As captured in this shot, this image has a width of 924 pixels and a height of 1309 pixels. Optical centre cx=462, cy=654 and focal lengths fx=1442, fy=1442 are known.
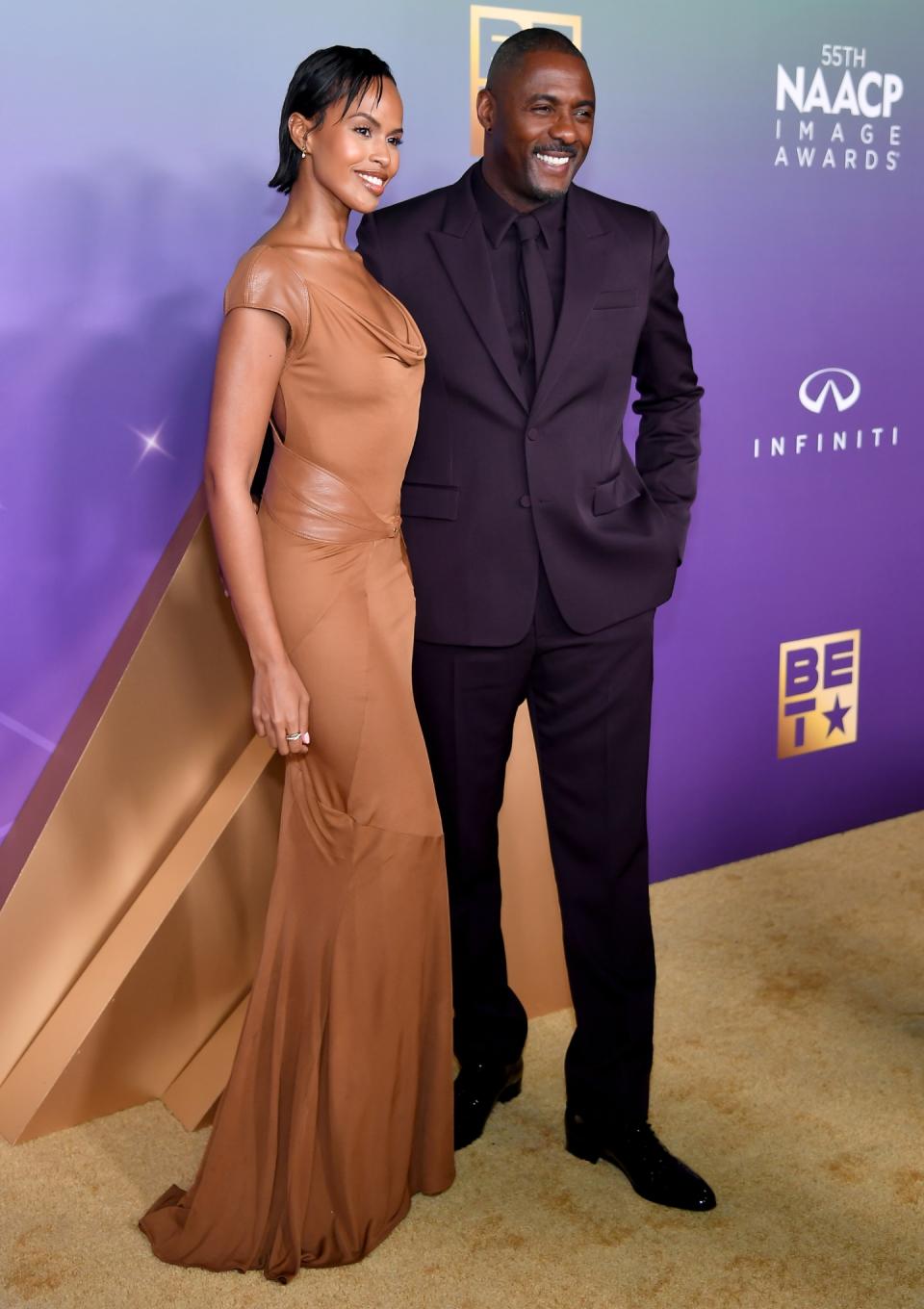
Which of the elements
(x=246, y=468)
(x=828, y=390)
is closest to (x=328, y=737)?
(x=246, y=468)

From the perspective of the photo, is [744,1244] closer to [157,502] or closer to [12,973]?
[12,973]

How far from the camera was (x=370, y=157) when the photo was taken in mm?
1856

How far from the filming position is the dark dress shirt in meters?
2.11

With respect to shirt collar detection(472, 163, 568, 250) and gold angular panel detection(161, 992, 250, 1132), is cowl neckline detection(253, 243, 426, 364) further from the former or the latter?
gold angular panel detection(161, 992, 250, 1132)

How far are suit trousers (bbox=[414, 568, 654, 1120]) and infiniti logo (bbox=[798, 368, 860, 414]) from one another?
1364mm

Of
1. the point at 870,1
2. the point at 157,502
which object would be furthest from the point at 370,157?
the point at 870,1

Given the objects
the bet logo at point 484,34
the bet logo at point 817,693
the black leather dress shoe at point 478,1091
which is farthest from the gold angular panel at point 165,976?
the bet logo at point 817,693

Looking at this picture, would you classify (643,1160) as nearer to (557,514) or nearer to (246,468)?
(557,514)

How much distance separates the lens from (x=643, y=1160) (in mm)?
2295

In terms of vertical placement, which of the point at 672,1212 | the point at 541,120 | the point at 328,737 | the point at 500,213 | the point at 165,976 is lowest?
the point at 672,1212

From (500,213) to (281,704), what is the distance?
794 millimetres

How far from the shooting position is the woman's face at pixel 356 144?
184 cm

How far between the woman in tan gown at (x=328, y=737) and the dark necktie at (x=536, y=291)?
208 mm

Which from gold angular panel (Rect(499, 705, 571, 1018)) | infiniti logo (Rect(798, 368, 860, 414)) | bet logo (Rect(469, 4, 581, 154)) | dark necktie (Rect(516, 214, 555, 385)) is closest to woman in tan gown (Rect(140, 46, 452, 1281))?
dark necktie (Rect(516, 214, 555, 385))
